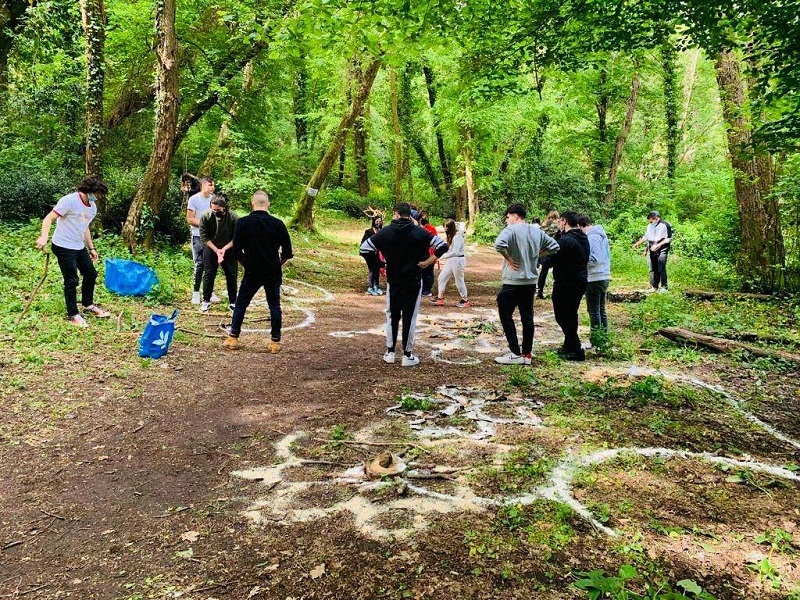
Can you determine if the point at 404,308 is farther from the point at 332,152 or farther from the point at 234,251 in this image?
the point at 332,152

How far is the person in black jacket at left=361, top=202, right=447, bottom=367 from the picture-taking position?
6441 millimetres

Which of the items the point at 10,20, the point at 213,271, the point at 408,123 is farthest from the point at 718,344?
the point at 408,123

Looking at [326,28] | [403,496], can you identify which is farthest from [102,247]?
[403,496]

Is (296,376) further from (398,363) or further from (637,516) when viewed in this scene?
(637,516)

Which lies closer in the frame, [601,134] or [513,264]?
[513,264]

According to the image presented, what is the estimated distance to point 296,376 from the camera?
20.1 feet

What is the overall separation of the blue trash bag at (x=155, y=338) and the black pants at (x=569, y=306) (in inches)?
187

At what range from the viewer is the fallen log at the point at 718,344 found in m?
7.02

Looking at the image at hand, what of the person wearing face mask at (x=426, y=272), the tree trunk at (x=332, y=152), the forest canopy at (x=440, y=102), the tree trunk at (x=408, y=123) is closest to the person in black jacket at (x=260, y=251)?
the forest canopy at (x=440, y=102)

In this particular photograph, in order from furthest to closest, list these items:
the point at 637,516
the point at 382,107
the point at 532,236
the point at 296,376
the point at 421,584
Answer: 1. the point at 382,107
2. the point at 532,236
3. the point at 296,376
4. the point at 637,516
5. the point at 421,584

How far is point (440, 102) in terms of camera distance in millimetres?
24703

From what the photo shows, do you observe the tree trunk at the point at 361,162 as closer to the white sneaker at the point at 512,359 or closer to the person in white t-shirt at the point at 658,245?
the person in white t-shirt at the point at 658,245

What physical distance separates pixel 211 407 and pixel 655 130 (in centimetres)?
3420

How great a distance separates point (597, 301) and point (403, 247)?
121 inches
